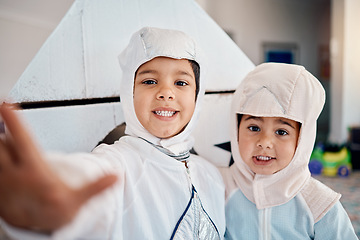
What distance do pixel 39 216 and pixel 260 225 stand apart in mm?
733

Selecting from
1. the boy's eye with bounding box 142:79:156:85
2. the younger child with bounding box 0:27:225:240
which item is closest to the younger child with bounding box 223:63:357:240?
the younger child with bounding box 0:27:225:240

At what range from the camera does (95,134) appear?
1.11m

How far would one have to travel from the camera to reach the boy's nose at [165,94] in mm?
887

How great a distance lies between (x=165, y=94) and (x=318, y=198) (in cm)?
58

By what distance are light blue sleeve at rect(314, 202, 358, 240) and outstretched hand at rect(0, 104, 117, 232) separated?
754mm

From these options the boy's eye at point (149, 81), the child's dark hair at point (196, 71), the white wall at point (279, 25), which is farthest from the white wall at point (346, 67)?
the boy's eye at point (149, 81)

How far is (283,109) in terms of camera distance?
985mm

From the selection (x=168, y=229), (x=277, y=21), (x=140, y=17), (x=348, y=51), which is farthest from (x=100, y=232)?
(x=277, y=21)

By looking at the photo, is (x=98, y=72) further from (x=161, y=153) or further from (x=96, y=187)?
(x=96, y=187)

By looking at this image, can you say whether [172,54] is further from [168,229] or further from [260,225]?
[260,225]

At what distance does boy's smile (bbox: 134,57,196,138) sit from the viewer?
903 millimetres

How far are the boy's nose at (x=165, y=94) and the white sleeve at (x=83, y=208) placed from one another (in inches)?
11.4

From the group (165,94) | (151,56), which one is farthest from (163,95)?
(151,56)

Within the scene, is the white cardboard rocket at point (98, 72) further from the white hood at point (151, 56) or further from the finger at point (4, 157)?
the finger at point (4, 157)
